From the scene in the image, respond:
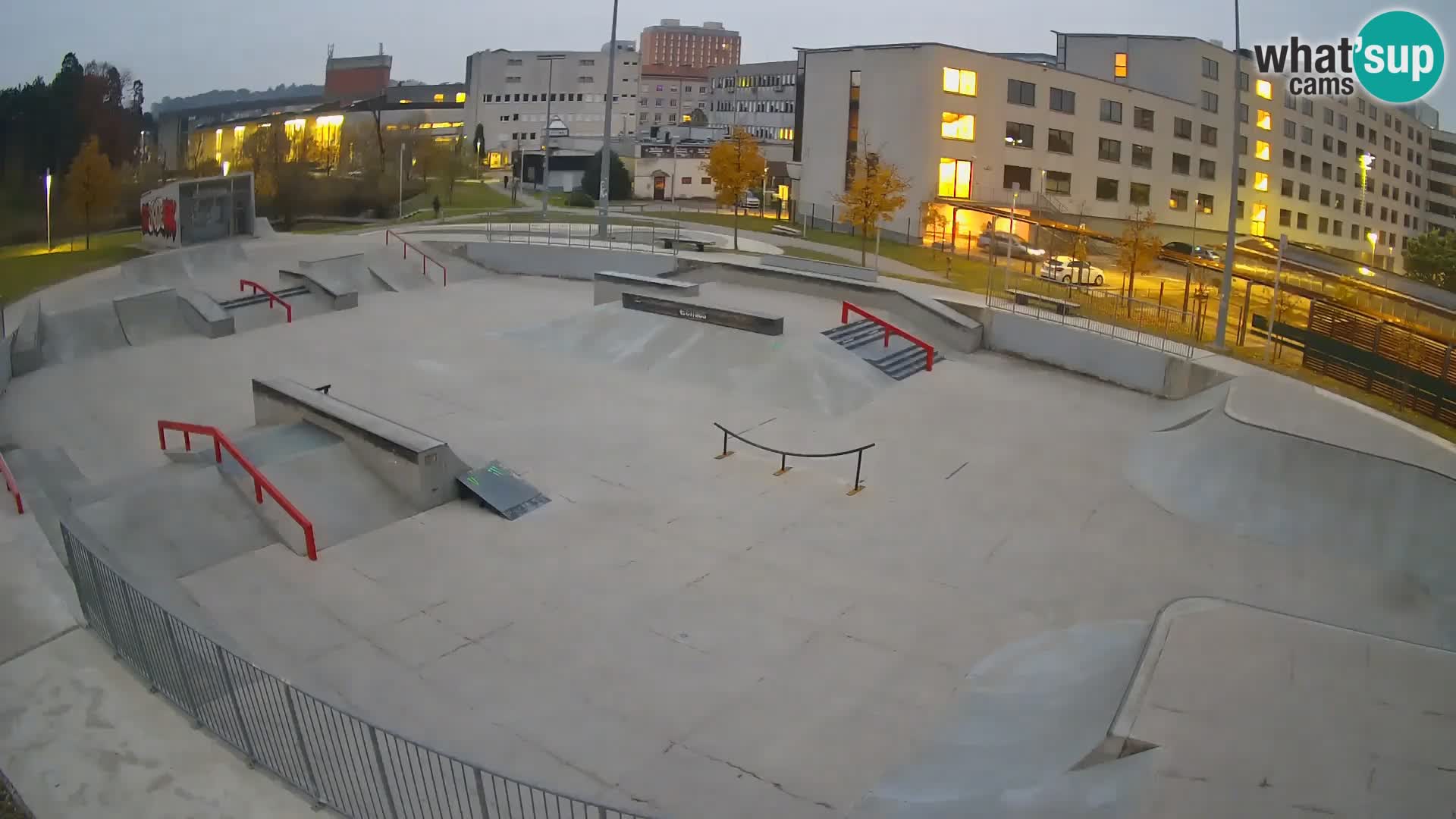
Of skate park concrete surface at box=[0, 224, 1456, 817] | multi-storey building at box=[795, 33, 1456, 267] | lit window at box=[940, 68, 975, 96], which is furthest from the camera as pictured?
multi-storey building at box=[795, 33, 1456, 267]

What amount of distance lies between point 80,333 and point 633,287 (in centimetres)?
1389

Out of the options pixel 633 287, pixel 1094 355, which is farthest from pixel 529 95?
pixel 1094 355

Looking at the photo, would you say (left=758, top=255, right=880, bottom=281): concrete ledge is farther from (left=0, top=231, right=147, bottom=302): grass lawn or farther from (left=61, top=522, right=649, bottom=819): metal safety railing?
(left=61, top=522, right=649, bottom=819): metal safety railing

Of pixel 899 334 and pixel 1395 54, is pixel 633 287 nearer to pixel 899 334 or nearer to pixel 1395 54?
pixel 899 334

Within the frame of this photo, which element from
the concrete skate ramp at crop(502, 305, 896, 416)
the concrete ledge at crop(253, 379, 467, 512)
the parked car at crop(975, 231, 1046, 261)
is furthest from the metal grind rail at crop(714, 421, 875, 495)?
the parked car at crop(975, 231, 1046, 261)

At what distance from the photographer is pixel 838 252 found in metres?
41.5

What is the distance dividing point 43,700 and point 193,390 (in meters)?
14.5

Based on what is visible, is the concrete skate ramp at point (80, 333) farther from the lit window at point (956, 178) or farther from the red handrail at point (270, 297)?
the lit window at point (956, 178)

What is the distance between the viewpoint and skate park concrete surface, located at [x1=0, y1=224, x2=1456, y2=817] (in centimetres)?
828

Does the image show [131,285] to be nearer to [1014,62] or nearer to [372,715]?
[372,715]

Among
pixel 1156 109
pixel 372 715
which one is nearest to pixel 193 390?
pixel 372 715

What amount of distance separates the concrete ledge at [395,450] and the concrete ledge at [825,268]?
17.9 metres

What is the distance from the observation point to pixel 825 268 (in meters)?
31.8

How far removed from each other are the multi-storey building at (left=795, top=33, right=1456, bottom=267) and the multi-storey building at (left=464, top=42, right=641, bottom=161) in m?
50.2
